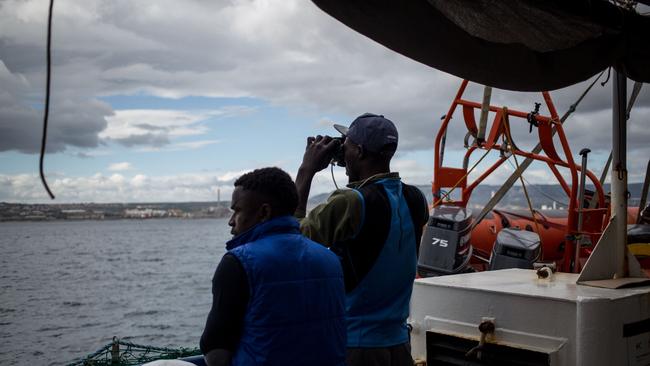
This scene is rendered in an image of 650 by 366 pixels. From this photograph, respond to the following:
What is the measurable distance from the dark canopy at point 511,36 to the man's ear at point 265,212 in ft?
2.41

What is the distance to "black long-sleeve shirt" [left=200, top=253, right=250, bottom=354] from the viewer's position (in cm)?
205

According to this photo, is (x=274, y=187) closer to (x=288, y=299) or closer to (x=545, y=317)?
(x=288, y=299)

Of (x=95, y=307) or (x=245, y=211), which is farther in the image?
(x=95, y=307)

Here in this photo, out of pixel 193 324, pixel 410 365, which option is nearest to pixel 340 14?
pixel 410 365

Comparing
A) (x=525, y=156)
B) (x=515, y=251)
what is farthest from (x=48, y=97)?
(x=525, y=156)

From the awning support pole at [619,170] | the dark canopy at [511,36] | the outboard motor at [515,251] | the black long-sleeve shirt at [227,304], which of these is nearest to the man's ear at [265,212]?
the black long-sleeve shirt at [227,304]

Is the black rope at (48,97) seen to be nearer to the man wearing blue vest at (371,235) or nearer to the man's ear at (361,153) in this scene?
the man wearing blue vest at (371,235)

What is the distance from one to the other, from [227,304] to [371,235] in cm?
77

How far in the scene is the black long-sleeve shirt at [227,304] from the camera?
6.73ft

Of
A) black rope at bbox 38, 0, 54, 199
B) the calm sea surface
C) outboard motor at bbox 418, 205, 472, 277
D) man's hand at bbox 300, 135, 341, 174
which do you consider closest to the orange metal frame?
outboard motor at bbox 418, 205, 472, 277

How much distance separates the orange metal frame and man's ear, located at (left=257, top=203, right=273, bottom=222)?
534 centimetres

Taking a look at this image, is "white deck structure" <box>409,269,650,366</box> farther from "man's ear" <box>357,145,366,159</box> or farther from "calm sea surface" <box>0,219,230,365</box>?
"calm sea surface" <box>0,219,230,365</box>

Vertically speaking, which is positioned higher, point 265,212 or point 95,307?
point 265,212

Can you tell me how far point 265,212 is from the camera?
7.47 ft
